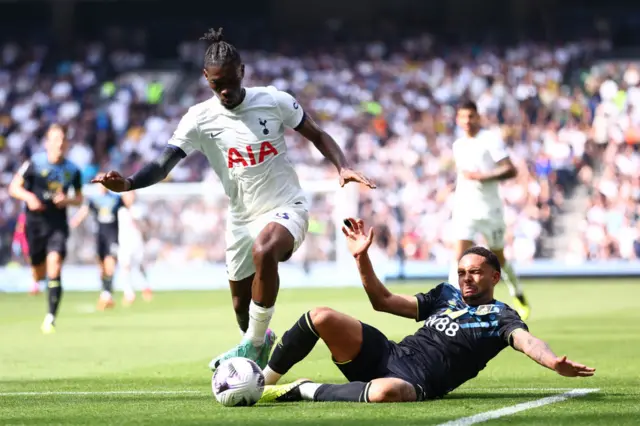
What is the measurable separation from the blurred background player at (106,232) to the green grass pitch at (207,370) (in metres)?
0.41

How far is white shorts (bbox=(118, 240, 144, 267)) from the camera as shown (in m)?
22.7

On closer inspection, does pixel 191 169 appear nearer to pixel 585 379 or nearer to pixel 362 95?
pixel 362 95

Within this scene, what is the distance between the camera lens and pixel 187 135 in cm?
923

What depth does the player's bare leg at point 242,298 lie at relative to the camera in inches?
380

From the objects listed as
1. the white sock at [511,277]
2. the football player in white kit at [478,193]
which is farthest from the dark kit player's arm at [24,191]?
the white sock at [511,277]

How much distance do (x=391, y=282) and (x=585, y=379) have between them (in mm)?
17063

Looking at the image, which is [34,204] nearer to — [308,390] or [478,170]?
[478,170]

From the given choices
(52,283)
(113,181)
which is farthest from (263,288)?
(52,283)

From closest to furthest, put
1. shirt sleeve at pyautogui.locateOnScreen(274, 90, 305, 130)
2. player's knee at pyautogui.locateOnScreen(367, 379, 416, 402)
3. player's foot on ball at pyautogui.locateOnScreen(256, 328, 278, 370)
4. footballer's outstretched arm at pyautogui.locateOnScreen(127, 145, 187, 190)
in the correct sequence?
player's knee at pyautogui.locateOnScreen(367, 379, 416, 402) < footballer's outstretched arm at pyautogui.locateOnScreen(127, 145, 187, 190) < player's foot on ball at pyautogui.locateOnScreen(256, 328, 278, 370) < shirt sleeve at pyautogui.locateOnScreen(274, 90, 305, 130)

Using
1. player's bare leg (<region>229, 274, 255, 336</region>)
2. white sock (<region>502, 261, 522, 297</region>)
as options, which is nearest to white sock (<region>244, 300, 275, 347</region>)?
player's bare leg (<region>229, 274, 255, 336</region>)

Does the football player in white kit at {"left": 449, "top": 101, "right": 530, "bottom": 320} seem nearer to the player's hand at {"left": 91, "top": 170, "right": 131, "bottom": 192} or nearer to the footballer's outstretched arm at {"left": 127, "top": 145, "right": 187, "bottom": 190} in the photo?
the footballer's outstretched arm at {"left": 127, "top": 145, "right": 187, "bottom": 190}

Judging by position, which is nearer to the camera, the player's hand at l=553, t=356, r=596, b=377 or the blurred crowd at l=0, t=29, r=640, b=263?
the player's hand at l=553, t=356, r=596, b=377

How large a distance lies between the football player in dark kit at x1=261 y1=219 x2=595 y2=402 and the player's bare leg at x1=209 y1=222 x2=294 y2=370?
118 centimetres

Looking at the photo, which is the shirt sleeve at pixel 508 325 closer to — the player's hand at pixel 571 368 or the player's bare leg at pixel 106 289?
the player's hand at pixel 571 368
